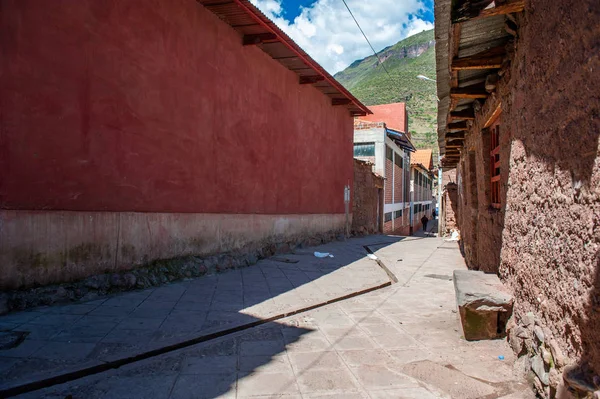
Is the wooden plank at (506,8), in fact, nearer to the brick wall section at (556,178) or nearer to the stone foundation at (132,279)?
the brick wall section at (556,178)

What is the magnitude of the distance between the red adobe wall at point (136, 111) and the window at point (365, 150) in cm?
1081

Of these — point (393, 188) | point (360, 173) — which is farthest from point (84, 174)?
point (393, 188)

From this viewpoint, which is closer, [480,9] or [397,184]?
[480,9]

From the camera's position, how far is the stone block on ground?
3.90m

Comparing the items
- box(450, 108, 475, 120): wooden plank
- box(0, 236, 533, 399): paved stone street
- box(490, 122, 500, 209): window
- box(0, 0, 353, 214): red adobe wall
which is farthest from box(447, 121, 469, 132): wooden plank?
box(0, 0, 353, 214): red adobe wall

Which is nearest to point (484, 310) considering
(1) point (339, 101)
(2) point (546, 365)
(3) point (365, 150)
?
(2) point (546, 365)

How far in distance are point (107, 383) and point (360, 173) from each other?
14.2 m

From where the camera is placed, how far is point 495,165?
6094mm

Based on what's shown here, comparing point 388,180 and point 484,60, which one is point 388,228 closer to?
point 388,180

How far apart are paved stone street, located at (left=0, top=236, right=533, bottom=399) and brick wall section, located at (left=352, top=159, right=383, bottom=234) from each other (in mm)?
9729

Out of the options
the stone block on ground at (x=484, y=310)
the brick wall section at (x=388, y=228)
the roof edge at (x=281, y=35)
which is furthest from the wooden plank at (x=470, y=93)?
the brick wall section at (x=388, y=228)

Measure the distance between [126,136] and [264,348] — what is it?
354 cm

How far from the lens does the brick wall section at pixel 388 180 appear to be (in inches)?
817

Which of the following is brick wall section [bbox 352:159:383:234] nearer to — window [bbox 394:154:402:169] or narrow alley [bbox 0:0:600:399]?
window [bbox 394:154:402:169]
